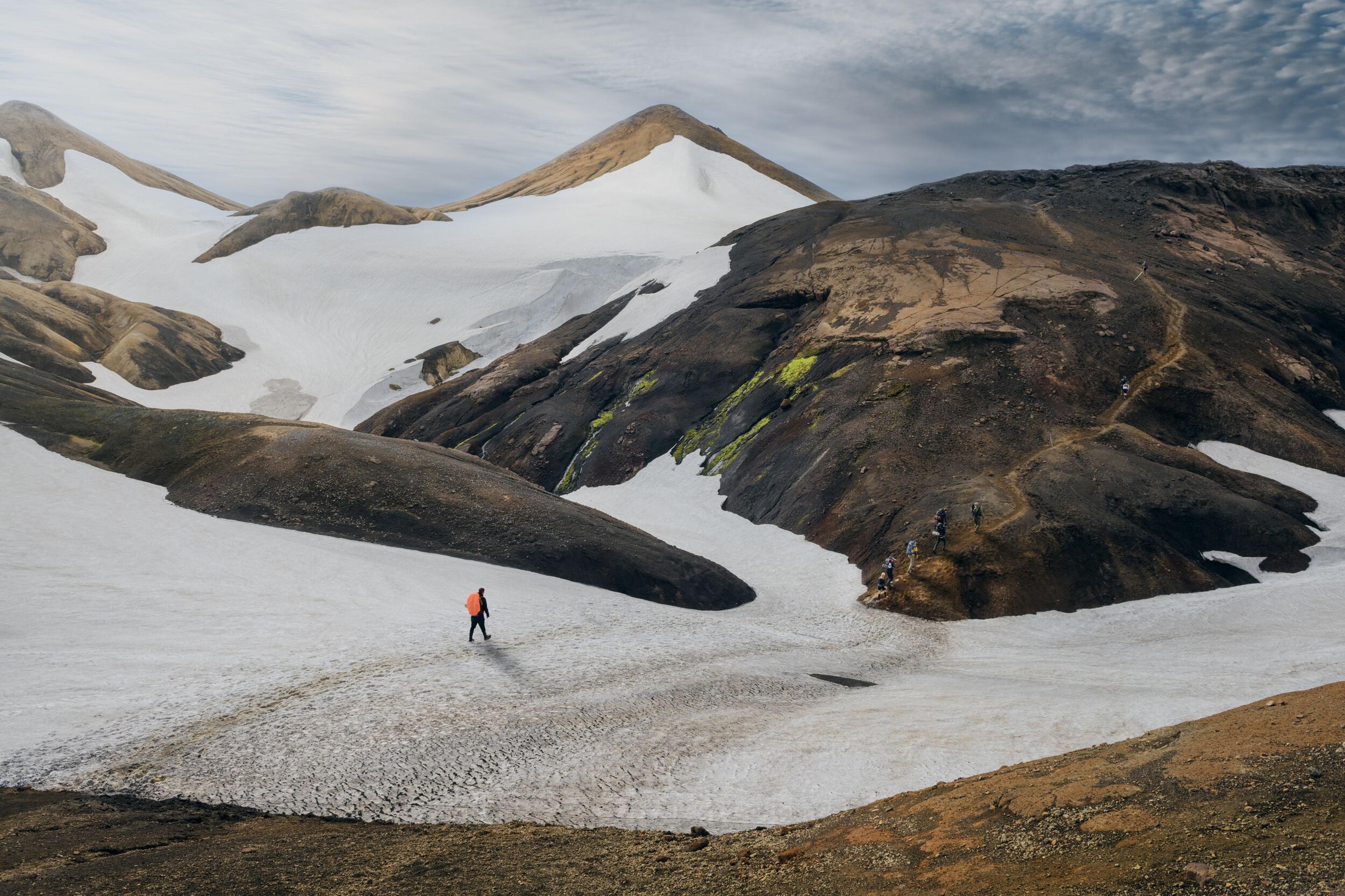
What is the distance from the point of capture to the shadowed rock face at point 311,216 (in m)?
115

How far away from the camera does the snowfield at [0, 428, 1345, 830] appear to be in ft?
45.0

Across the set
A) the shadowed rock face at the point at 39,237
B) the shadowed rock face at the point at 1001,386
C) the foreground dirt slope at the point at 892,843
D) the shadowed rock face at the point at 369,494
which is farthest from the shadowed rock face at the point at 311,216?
the foreground dirt slope at the point at 892,843

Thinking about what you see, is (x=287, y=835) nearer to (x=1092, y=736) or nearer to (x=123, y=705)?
(x=123, y=705)

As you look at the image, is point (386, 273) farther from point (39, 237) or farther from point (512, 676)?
point (512, 676)

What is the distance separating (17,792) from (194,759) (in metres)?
2.25

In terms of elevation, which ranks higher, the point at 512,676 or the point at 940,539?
the point at 940,539

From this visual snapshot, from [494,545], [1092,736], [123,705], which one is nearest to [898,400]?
[494,545]

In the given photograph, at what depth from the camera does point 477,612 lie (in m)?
21.5

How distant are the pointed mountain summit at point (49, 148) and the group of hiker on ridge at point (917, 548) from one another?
493ft

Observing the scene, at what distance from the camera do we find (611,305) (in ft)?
259

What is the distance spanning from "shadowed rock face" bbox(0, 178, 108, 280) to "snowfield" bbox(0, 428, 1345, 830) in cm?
8831

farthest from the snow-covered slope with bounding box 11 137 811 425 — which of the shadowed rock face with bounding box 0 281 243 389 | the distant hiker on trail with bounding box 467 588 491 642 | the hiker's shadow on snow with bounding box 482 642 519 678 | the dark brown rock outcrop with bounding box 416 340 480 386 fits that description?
the hiker's shadow on snow with bounding box 482 642 519 678

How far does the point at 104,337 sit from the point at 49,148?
8389cm

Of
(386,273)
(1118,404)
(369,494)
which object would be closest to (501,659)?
(369,494)
